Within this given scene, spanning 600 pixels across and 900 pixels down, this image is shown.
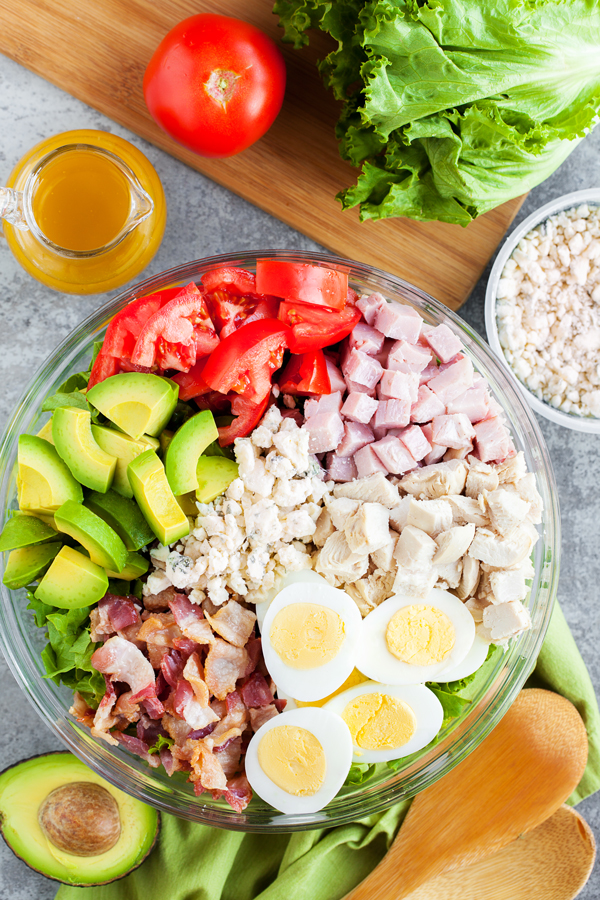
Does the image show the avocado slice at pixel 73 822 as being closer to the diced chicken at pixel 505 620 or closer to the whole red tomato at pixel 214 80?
the diced chicken at pixel 505 620

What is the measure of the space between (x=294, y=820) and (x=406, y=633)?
0.66m

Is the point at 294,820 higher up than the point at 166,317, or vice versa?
the point at 166,317

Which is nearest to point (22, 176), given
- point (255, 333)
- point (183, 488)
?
point (255, 333)

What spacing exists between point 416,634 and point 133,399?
35.2 inches

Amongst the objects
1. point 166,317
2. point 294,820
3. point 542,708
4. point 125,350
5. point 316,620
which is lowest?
point 294,820

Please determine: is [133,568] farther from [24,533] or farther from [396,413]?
[396,413]

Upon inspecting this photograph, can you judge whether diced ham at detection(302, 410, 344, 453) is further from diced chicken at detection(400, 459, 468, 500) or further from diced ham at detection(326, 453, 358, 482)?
diced chicken at detection(400, 459, 468, 500)

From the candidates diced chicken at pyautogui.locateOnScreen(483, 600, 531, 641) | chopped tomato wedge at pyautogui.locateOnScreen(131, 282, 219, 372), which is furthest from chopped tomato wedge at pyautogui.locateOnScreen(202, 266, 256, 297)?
diced chicken at pyautogui.locateOnScreen(483, 600, 531, 641)

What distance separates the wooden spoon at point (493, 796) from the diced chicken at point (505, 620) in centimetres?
53

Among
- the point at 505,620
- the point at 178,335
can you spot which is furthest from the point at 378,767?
the point at 178,335

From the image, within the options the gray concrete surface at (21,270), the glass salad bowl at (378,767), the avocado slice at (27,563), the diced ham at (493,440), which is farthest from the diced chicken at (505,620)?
the gray concrete surface at (21,270)

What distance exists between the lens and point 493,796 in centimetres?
202

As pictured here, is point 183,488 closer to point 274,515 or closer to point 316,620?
point 274,515

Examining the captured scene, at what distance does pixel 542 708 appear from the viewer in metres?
2.04
